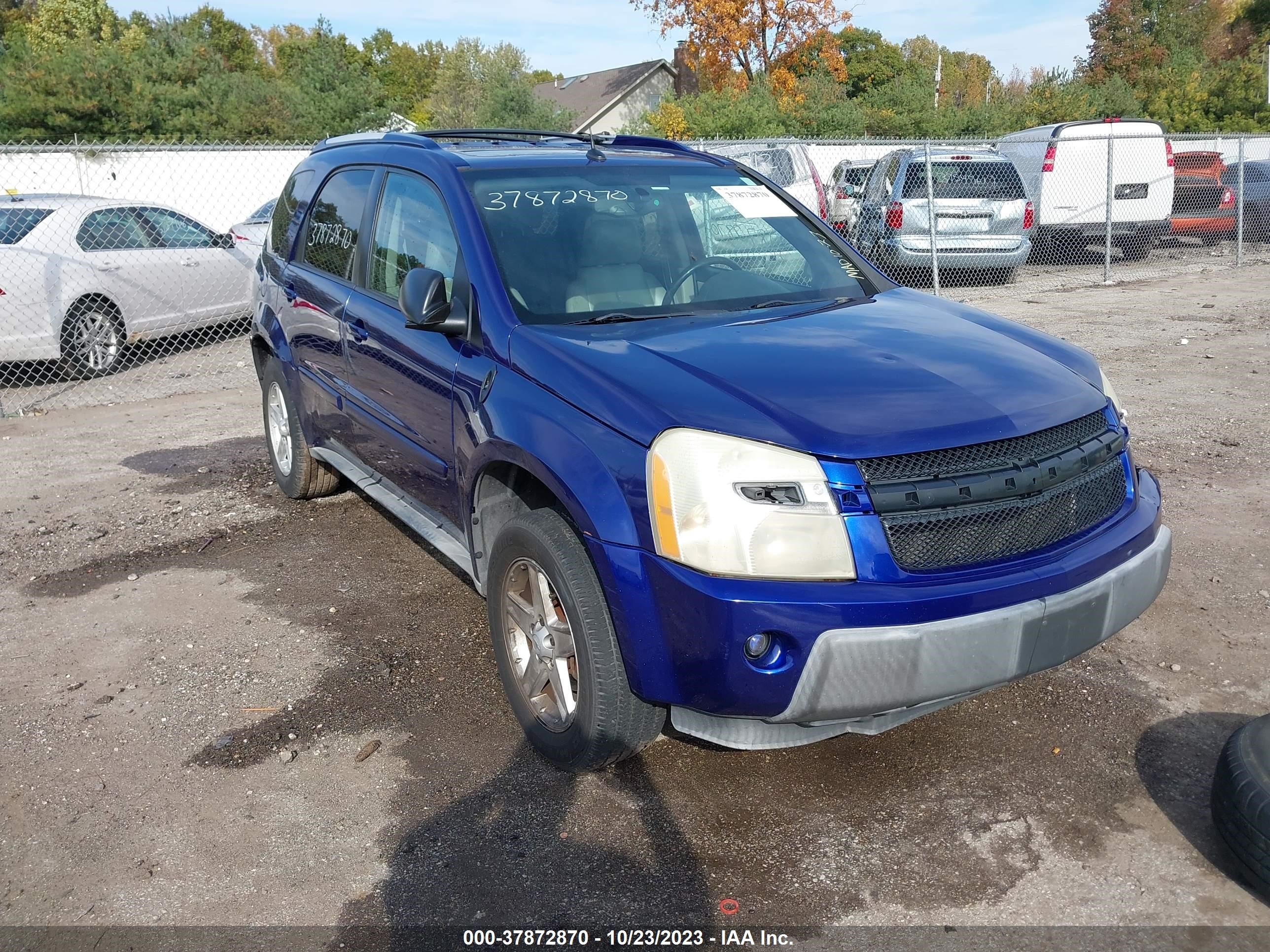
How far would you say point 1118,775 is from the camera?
328 centimetres

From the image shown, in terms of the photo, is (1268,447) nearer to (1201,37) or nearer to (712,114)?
(712,114)

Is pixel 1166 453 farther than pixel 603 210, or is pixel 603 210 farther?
pixel 1166 453

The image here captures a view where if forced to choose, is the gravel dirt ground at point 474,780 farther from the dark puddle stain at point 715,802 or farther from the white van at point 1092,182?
the white van at point 1092,182

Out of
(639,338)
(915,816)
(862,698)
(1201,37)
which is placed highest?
(1201,37)

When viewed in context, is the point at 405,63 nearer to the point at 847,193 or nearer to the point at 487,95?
the point at 487,95

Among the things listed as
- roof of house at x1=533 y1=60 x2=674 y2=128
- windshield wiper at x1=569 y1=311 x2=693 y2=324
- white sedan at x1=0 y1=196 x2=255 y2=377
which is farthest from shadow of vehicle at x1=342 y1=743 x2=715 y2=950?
roof of house at x1=533 y1=60 x2=674 y2=128

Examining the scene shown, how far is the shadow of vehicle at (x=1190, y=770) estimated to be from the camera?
2951mm

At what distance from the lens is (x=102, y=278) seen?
9.92 m

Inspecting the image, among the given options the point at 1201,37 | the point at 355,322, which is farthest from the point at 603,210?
the point at 1201,37

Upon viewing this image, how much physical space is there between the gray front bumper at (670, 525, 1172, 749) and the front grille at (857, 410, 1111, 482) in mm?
375

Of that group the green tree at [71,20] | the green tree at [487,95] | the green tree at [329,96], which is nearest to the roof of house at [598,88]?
the green tree at [487,95]

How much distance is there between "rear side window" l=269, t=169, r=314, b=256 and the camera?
5547 mm

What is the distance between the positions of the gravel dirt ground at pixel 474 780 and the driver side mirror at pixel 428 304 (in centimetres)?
135

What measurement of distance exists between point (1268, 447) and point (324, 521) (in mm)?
5644
